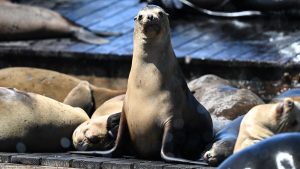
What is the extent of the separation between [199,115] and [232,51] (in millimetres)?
3658

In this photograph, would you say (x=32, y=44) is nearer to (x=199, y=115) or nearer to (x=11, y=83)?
(x=11, y=83)

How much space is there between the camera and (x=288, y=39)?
13.4 m

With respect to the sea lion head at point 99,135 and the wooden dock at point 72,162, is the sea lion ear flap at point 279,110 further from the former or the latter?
→ the sea lion head at point 99,135

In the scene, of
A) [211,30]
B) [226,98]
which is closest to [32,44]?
[211,30]

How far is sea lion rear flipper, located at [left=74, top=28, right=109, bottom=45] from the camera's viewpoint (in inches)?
561

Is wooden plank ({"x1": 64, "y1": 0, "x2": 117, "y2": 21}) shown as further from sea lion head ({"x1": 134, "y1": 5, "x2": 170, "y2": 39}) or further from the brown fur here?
sea lion head ({"x1": 134, "y1": 5, "x2": 170, "y2": 39})

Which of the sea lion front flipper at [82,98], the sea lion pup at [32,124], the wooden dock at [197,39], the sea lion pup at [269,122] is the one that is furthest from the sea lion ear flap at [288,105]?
the wooden dock at [197,39]

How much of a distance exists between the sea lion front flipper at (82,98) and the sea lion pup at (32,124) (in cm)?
141

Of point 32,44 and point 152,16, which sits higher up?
point 152,16

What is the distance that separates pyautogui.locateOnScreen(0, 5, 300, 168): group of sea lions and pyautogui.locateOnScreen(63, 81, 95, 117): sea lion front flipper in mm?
1216

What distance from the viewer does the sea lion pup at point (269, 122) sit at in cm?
837

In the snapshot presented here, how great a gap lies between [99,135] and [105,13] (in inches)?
215

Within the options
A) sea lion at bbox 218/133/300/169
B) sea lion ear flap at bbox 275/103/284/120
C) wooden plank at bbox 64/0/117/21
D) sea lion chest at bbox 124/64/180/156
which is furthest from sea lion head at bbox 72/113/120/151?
wooden plank at bbox 64/0/117/21

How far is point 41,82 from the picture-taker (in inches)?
492
